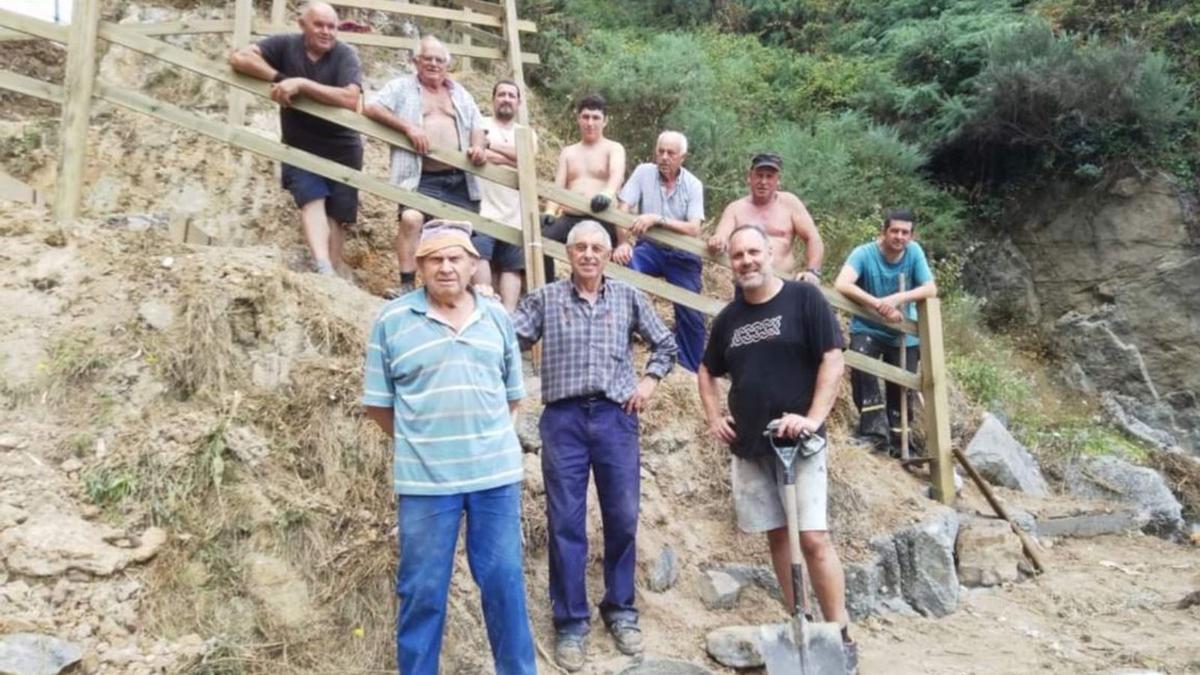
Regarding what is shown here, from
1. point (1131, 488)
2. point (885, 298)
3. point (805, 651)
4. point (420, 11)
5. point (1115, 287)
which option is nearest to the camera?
point (805, 651)

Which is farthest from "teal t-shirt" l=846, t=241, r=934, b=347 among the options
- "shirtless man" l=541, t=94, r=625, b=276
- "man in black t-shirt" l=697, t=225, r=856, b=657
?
"man in black t-shirt" l=697, t=225, r=856, b=657

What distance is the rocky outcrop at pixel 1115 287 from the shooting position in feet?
32.8

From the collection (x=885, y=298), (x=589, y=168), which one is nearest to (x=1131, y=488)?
(x=885, y=298)

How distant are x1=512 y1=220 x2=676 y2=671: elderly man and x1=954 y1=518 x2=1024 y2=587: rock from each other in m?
2.34

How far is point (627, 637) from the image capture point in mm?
3904

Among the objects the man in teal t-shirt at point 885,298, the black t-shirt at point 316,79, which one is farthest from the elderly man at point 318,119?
the man in teal t-shirt at point 885,298

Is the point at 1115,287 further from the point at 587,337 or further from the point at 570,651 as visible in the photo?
the point at 570,651

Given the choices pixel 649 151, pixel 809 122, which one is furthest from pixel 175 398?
pixel 809 122

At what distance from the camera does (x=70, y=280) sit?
4.28m

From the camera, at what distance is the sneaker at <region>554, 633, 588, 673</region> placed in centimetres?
373

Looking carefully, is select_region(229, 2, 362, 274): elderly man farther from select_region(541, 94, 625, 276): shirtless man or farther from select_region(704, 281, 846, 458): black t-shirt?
select_region(704, 281, 846, 458): black t-shirt

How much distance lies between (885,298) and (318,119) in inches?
135

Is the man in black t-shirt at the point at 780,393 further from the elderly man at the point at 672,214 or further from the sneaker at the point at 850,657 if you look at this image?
the elderly man at the point at 672,214

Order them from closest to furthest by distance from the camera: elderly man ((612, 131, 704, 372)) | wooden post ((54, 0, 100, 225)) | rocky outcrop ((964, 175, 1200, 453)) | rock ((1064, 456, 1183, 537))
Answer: wooden post ((54, 0, 100, 225))
elderly man ((612, 131, 704, 372))
rock ((1064, 456, 1183, 537))
rocky outcrop ((964, 175, 1200, 453))
